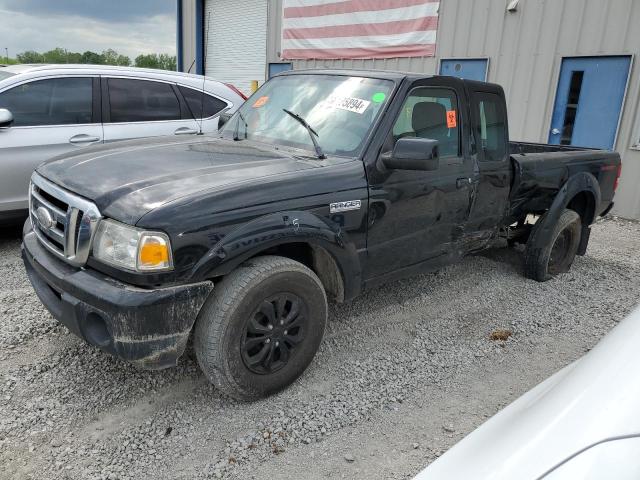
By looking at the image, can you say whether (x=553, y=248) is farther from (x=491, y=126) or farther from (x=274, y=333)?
(x=274, y=333)

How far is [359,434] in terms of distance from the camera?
2.79 metres

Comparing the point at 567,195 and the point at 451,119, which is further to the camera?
the point at 567,195

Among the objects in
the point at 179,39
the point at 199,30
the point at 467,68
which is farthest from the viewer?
the point at 179,39

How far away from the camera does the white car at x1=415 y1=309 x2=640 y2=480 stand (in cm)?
117

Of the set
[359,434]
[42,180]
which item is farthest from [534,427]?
[42,180]

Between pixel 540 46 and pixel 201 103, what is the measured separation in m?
5.98

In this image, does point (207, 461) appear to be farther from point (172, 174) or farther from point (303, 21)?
point (303, 21)

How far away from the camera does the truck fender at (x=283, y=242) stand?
263 centimetres

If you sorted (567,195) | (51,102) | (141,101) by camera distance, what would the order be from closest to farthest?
(567,195), (51,102), (141,101)

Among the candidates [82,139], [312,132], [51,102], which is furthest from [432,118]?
[51,102]

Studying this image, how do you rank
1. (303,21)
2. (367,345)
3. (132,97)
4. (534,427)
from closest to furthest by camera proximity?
1. (534,427)
2. (367,345)
3. (132,97)
4. (303,21)

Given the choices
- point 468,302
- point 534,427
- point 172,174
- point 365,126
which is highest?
point 365,126

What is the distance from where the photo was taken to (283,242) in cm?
289

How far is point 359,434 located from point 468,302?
2220 mm
